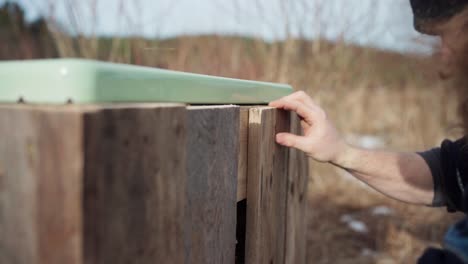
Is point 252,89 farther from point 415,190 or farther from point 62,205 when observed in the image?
point 415,190

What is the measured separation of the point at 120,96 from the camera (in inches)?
27.8

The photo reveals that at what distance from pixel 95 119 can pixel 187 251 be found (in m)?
0.45

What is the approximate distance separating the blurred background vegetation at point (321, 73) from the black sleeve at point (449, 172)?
392mm

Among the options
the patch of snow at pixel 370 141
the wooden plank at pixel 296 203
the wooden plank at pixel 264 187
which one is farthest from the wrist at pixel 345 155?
the patch of snow at pixel 370 141

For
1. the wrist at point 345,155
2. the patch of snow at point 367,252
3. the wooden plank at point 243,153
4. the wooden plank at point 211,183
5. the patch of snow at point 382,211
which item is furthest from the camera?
the patch of snow at point 382,211

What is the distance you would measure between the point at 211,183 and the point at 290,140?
1.87 feet

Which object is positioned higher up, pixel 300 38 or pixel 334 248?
pixel 300 38

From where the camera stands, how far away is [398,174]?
194cm

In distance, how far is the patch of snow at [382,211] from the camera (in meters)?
4.60

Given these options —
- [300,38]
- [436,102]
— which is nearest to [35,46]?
[300,38]

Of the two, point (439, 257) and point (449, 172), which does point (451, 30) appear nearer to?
point (449, 172)

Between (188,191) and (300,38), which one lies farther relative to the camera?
(300,38)

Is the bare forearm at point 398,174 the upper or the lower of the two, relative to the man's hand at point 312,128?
lower

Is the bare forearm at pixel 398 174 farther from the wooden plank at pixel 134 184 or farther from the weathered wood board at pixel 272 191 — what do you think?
the wooden plank at pixel 134 184
